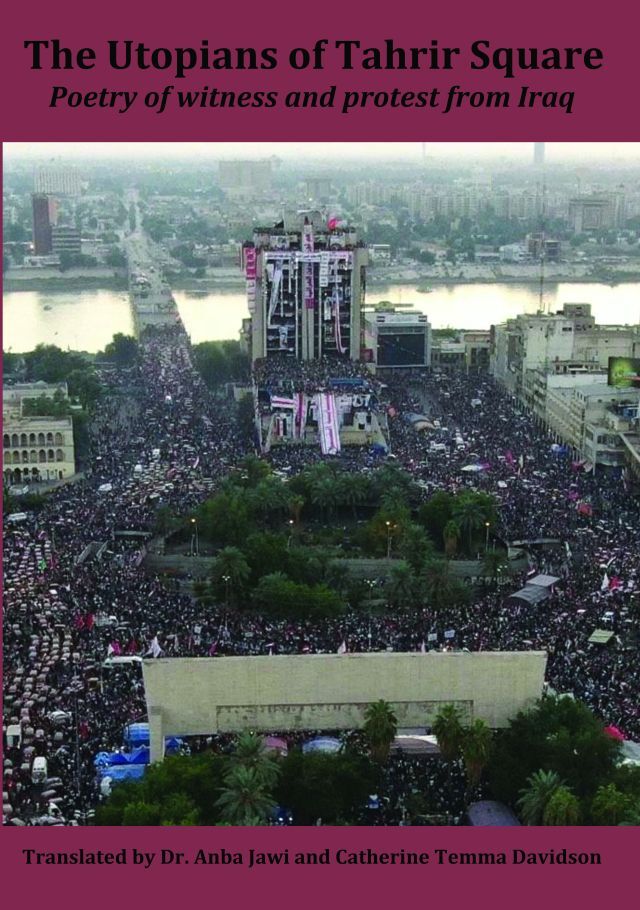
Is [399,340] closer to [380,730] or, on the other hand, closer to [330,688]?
[330,688]

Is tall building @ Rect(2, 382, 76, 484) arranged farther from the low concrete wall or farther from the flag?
the low concrete wall

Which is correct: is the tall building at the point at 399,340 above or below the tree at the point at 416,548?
above

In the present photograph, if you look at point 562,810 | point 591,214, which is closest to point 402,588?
point 562,810

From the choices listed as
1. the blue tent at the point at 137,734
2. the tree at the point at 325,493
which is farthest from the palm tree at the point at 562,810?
the tree at the point at 325,493

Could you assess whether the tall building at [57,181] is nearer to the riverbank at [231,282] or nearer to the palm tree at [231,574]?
the riverbank at [231,282]

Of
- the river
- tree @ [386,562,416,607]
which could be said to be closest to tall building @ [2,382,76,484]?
tree @ [386,562,416,607]

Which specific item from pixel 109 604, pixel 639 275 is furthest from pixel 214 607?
pixel 639 275
